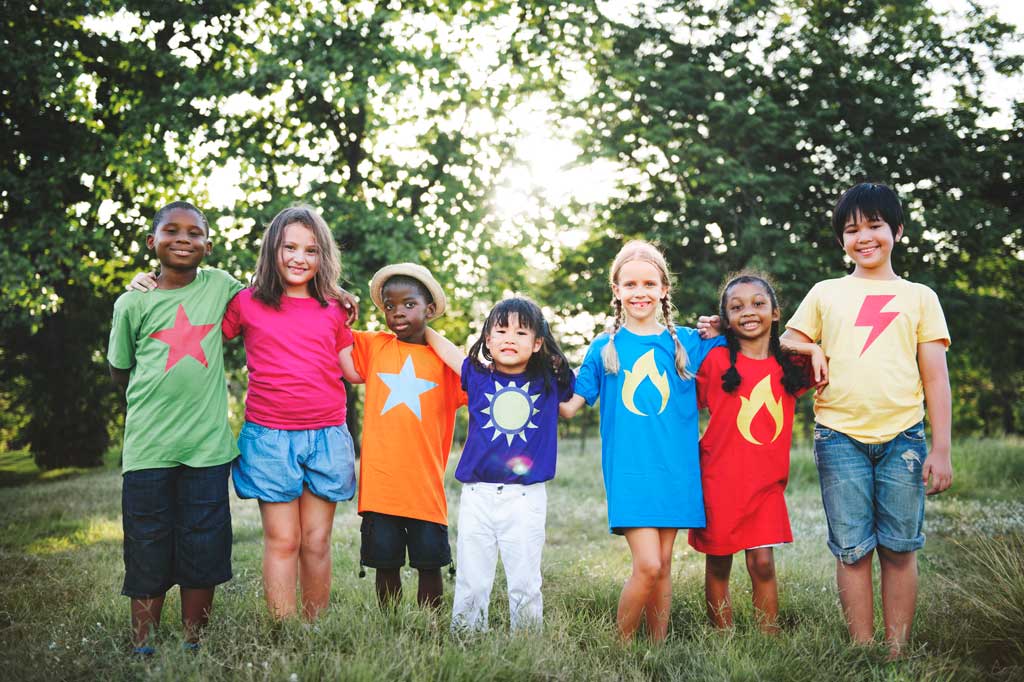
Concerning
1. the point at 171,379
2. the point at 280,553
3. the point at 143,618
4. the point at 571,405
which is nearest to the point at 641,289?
the point at 571,405

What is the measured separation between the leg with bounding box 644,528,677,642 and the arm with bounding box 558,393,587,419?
2.19 ft

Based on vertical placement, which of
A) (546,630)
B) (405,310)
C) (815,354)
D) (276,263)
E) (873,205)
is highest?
(873,205)

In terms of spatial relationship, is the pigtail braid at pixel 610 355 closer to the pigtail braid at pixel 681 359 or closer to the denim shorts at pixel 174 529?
the pigtail braid at pixel 681 359

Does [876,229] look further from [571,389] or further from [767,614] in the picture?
[767,614]

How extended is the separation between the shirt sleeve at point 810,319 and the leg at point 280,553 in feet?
8.40

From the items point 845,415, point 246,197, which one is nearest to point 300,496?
point 845,415

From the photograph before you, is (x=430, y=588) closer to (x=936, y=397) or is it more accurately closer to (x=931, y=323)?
(x=936, y=397)

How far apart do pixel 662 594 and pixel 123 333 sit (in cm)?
274

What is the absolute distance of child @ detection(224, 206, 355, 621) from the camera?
3424mm

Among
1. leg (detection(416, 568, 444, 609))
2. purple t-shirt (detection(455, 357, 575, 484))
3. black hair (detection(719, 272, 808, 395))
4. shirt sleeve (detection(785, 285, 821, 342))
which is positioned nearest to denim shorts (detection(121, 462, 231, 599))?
leg (detection(416, 568, 444, 609))

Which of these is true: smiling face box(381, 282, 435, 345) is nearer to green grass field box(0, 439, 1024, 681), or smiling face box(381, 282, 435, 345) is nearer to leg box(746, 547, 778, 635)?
green grass field box(0, 439, 1024, 681)

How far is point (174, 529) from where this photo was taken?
3.39m

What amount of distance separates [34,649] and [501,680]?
1.98 meters

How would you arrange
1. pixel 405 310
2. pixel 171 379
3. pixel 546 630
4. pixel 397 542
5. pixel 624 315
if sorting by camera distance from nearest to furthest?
1. pixel 546 630
2. pixel 171 379
3. pixel 397 542
4. pixel 405 310
5. pixel 624 315
